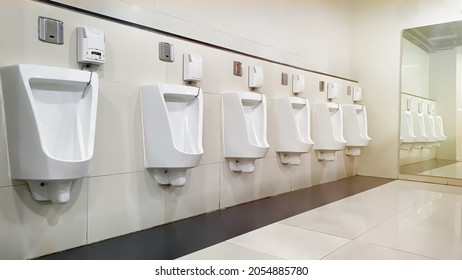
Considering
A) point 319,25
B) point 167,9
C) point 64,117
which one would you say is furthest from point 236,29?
point 64,117

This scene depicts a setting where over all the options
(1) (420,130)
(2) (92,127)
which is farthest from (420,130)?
(2) (92,127)

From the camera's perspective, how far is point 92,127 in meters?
1.60

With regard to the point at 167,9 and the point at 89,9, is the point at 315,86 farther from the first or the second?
the point at 89,9

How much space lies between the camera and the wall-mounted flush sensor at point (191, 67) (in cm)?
215

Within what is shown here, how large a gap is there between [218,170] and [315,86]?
154 centimetres

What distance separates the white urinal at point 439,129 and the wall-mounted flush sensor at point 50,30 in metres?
3.68

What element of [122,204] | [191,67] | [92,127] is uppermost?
[191,67]

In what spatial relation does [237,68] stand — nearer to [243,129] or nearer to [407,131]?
[243,129]

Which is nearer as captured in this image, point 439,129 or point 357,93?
point 439,129

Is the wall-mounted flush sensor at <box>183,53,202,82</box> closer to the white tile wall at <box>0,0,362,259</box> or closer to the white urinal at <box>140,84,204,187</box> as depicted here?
the white tile wall at <box>0,0,362,259</box>

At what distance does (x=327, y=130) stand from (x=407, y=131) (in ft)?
4.23

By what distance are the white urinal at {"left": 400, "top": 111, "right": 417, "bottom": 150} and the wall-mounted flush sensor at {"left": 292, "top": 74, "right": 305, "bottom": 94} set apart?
153 centimetres

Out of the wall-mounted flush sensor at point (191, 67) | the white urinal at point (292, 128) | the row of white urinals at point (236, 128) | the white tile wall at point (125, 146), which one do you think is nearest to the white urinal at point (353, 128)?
the row of white urinals at point (236, 128)

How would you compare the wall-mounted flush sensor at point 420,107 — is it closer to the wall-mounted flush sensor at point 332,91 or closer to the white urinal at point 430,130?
the white urinal at point 430,130
